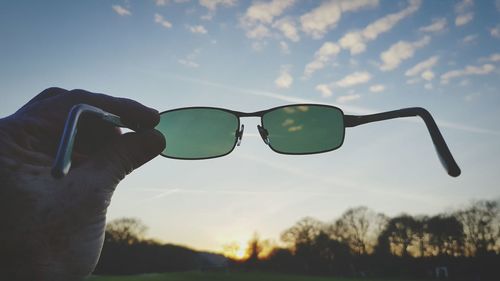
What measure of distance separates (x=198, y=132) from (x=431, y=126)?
181cm

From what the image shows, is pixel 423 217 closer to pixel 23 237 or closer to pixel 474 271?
pixel 474 271

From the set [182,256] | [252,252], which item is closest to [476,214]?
[252,252]

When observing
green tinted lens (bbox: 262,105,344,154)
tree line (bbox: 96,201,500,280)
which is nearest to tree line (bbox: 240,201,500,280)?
tree line (bbox: 96,201,500,280)

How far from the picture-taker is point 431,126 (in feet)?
5.61

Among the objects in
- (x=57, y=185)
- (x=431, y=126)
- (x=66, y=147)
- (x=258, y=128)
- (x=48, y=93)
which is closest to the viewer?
(x=66, y=147)

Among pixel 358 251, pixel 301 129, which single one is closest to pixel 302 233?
pixel 358 251

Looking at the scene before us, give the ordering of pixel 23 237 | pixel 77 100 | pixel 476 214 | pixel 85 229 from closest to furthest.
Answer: pixel 23 237, pixel 85 229, pixel 77 100, pixel 476 214

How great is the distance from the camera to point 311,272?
70.4 metres

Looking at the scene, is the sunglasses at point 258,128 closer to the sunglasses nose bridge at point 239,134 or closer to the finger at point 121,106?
the sunglasses nose bridge at point 239,134

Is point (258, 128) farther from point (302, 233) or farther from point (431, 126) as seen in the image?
point (302, 233)

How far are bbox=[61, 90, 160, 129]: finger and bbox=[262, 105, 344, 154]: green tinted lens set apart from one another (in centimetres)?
128

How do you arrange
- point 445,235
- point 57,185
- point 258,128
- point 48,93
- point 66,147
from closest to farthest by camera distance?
point 66,147 < point 57,185 < point 48,93 < point 258,128 < point 445,235

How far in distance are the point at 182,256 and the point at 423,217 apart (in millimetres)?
51973

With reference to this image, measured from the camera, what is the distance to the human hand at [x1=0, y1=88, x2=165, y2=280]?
1.22 m
